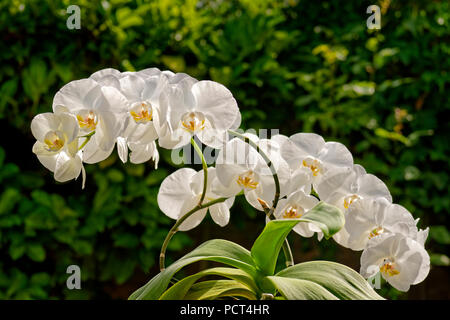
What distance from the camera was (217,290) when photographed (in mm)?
596

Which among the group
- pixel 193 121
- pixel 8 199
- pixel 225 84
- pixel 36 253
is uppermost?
pixel 193 121

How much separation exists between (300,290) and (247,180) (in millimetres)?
148

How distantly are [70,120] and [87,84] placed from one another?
0.16 ft

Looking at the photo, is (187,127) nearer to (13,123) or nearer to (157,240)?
(157,240)

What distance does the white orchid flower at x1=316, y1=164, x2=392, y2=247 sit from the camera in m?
0.60

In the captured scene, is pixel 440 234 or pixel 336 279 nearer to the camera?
pixel 336 279

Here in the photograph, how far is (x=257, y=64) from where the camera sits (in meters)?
1.94

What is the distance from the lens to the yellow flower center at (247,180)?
0.58 m

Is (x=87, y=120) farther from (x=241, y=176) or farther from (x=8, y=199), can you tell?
(x=8, y=199)

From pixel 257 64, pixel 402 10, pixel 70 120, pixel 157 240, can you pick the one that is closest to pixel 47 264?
pixel 157 240

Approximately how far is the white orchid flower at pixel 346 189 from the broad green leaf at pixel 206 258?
12 cm

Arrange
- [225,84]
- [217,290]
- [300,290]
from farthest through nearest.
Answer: [225,84]
[217,290]
[300,290]

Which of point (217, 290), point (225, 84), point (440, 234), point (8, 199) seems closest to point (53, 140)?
point (217, 290)
